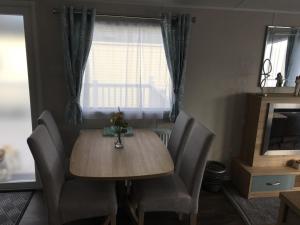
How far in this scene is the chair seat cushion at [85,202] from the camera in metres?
1.79

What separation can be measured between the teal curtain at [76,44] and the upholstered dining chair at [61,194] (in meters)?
0.78

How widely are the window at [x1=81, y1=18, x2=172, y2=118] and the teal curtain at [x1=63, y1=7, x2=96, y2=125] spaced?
3.3 inches

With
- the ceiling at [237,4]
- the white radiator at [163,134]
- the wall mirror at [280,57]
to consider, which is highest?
the ceiling at [237,4]

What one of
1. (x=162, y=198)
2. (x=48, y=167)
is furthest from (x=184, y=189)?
(x=48, y=167)

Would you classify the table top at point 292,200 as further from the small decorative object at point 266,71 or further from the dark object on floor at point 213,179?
the small decorative object at point 266,71

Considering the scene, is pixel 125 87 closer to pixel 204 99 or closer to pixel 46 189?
pixel 204 99

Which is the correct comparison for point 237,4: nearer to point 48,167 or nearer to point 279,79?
point 279,79

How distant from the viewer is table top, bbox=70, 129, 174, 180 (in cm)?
175

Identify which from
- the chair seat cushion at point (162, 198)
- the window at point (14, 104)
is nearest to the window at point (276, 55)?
the chair seat cushion at point (162, 198)

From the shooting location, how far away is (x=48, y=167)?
5.52 feet

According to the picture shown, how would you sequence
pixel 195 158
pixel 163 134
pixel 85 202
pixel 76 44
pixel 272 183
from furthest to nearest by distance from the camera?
1. pixel 163 134
2. pixel 272 183
3. pixel 76 44
4. pixel 195 158
5. pixel 85 202

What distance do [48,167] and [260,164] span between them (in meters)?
2.32

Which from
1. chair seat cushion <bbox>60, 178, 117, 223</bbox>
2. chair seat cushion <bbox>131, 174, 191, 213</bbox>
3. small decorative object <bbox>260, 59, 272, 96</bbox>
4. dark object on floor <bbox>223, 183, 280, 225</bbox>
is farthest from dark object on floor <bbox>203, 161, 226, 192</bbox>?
chair seat cushion <bbox>60, 178, 117, 223</bbox>

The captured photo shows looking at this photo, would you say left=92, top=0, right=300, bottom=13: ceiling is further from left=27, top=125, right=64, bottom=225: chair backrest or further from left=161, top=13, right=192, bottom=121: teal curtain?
left=27, top=125, right=64, bottom=225: chair backrest
